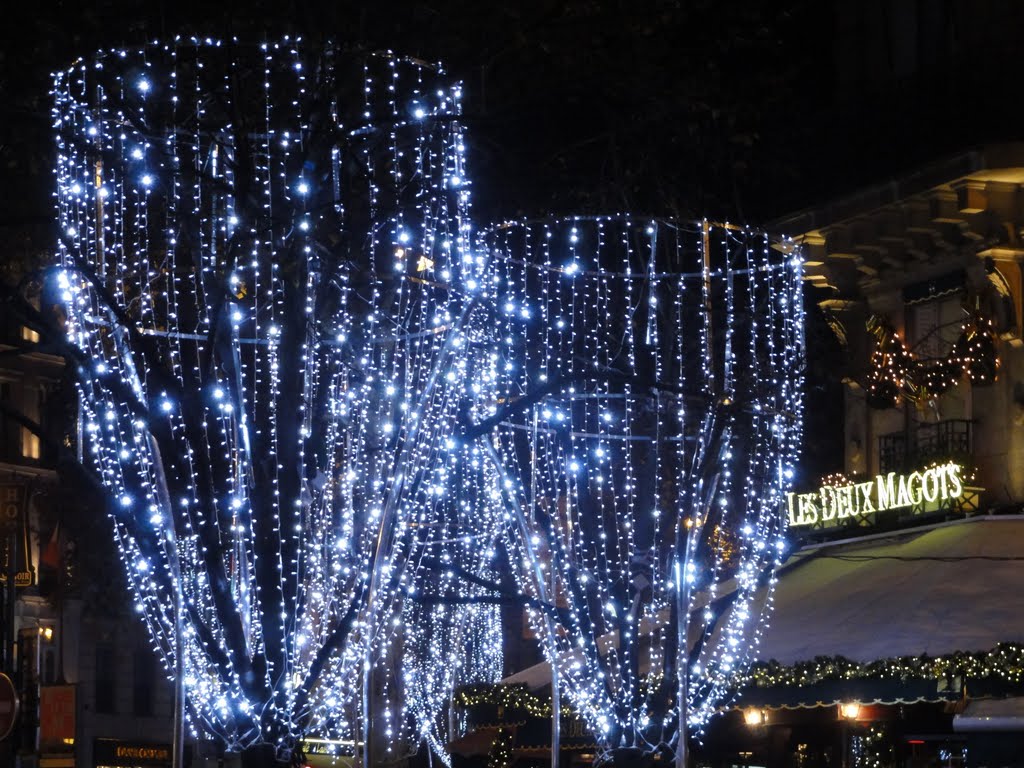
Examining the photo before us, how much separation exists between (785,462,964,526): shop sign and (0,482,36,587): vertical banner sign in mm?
9737

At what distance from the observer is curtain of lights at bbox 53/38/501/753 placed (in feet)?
44.1

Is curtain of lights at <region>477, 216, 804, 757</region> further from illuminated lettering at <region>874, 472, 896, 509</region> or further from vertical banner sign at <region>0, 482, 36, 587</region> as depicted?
vertical banner sign at <region>0, 482, 36, 587</region>

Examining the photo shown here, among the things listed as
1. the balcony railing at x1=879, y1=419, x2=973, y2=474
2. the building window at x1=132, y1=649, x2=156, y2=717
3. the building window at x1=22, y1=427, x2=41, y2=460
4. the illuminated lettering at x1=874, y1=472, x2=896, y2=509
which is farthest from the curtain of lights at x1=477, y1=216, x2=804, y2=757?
the building window at x1=132, y1=649, x2=156, y2=717

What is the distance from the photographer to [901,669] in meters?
16.1

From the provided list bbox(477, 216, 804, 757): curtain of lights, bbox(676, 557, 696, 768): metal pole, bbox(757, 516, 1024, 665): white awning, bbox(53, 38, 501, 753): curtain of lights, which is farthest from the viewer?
bbox(477, 216, 804, 757): curtain of lights

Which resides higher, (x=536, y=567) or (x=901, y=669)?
(x=536, y=567)

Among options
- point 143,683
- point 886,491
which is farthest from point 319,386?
point 143,683

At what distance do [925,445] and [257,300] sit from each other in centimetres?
963

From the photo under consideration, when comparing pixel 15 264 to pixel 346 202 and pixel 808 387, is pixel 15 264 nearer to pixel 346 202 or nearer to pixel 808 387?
pixel 346 202

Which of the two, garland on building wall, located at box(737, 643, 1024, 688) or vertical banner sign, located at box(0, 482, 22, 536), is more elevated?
vertical banner sign, located at box(0, 482, 22, 536)

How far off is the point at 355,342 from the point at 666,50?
372cm

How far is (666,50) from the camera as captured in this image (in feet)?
48.0

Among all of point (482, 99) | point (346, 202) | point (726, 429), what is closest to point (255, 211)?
point (346, 202)

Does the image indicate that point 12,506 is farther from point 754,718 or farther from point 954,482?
point 954,482
